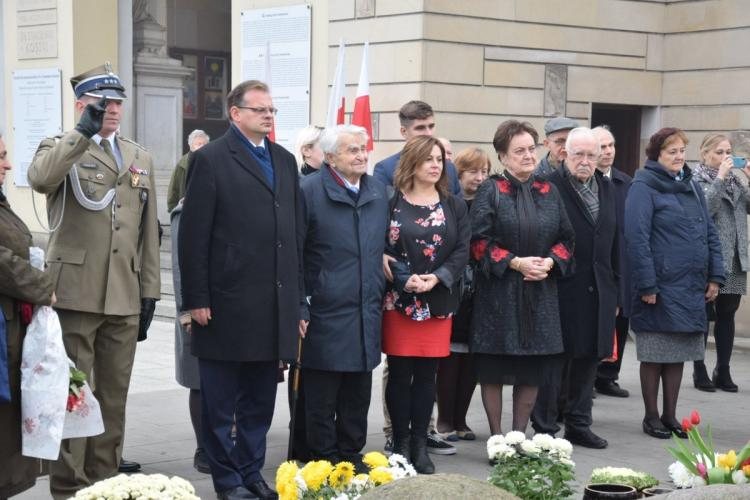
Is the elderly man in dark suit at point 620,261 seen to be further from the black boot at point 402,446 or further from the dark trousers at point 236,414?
the dark trousers at point 236,414

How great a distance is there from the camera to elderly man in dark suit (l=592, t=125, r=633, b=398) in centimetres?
804

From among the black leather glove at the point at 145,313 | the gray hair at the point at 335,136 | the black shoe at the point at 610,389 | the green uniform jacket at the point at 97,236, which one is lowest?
the black shoe at the point at 610,389

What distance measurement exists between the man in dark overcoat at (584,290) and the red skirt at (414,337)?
40.3 inches

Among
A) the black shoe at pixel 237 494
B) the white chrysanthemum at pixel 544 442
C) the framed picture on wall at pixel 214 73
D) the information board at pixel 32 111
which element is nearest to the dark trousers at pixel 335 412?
the black shoe at pixel 237 494

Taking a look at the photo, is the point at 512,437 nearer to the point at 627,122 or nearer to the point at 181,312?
the point at 181,312

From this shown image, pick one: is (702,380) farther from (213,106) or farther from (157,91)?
(213,106)

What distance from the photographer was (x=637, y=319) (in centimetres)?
820

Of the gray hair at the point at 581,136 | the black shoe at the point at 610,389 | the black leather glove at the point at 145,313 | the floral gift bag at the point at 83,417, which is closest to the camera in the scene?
the floral gift bag at the point at 83,417

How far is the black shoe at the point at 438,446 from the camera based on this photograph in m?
7.49

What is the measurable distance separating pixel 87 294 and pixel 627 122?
9.65 metres

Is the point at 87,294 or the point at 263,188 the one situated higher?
the point at 263,188

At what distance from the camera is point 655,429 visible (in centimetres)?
809

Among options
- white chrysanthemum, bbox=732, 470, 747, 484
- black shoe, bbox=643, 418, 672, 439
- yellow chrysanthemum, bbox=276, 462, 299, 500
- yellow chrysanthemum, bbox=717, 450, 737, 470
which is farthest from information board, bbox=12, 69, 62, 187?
white chrysanthemum, bbox=732, 470, 747, 484

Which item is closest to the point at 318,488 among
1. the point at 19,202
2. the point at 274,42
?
the point at 274,42
